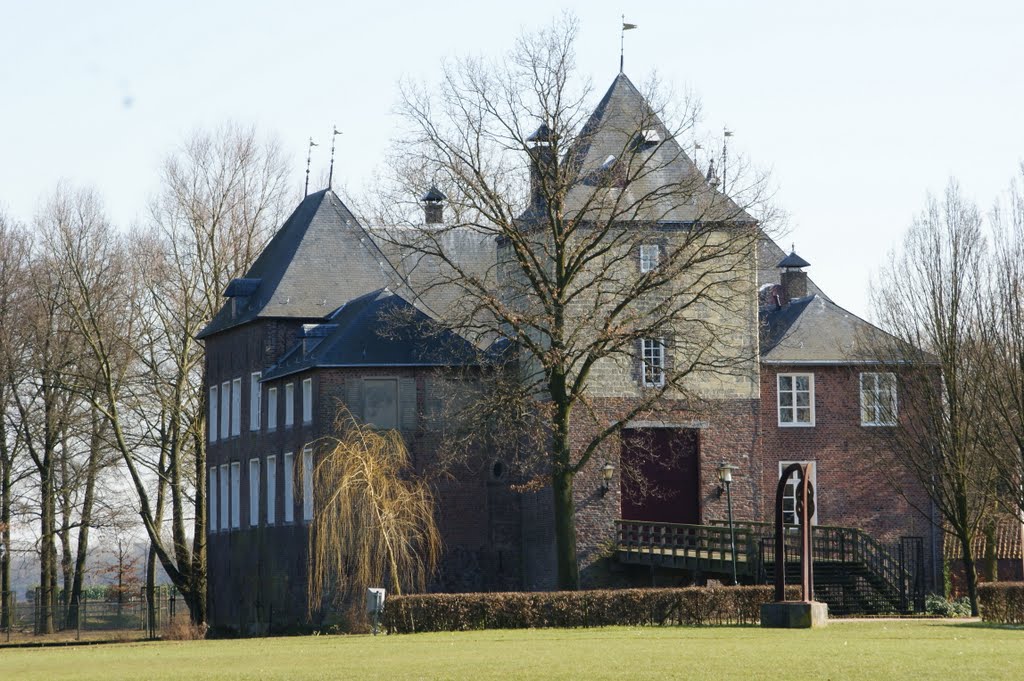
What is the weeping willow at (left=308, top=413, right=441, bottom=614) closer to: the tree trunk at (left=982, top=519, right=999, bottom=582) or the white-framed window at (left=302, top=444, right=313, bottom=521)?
the white-framed window at (left=302, top=444, right=313, bottom=521)

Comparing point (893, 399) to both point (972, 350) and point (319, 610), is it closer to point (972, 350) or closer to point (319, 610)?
point (972, 350)

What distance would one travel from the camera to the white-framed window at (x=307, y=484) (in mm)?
43469

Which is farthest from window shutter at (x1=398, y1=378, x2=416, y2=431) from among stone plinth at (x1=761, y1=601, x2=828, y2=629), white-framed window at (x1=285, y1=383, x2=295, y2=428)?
stone plinth at (x1=761, y1=601, x2=828, y2=629)

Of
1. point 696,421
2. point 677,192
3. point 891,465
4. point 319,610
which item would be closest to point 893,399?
point 891,465

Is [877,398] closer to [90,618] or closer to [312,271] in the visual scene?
[312,271]

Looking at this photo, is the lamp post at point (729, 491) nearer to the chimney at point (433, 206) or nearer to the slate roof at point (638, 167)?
the slate roof at point (638, 167)

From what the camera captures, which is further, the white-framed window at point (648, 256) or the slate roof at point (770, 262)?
the slate roof at point (770, 262)

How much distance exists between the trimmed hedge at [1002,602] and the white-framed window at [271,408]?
20.7 m

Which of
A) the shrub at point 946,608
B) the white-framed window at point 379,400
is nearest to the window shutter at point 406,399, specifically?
the white-framed window at point 379,400

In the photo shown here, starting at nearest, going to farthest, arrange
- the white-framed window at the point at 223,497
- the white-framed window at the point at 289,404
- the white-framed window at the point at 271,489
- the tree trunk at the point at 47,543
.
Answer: the white-framed window at the point at 289,404
the white-framed window at the point at 271,489
the white-framed window at the point at 223,497
the tree trunk at the point at 47,543

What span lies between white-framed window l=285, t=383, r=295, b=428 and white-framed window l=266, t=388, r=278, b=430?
89 centimetres

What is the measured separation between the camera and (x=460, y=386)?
4281 centimetres

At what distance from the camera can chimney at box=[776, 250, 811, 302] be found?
4888 cm

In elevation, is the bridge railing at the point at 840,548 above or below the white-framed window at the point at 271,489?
below
